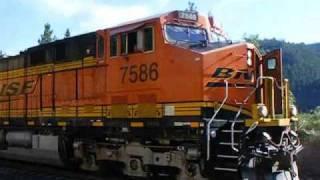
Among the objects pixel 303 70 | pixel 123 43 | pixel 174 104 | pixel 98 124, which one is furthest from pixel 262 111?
pixel 303 70

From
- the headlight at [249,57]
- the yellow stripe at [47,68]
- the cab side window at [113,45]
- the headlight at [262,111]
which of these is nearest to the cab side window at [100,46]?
the yellow stripe at [47,68]

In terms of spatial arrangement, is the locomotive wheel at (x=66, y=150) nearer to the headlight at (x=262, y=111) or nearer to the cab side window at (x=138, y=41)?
the cab side window at (x=138, y=41)

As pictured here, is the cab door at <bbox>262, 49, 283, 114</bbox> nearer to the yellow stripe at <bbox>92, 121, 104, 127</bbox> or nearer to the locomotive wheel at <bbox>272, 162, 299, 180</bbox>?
the locomotive wheel at <bbox>272, 162, 299, 180</bbox>

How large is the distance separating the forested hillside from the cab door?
30.5 m

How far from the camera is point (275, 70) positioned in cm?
1194

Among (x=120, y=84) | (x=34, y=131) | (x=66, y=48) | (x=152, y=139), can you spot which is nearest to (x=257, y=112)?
(x=152, y=139)

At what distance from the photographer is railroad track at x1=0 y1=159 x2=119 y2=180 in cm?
1441

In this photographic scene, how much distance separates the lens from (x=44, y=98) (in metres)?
16.4

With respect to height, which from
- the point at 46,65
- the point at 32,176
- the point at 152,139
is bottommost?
the point at 32,176

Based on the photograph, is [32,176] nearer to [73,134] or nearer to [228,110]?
[73,134]

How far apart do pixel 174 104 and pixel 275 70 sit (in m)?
2.29

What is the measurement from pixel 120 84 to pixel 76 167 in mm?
3942

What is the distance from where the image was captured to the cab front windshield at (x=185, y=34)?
12.2 metres

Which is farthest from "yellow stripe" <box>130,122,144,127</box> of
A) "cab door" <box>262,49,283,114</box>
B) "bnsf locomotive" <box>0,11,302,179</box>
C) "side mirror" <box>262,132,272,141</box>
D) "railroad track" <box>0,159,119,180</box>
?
"side mirror" <box>262,132,272,141</box>
